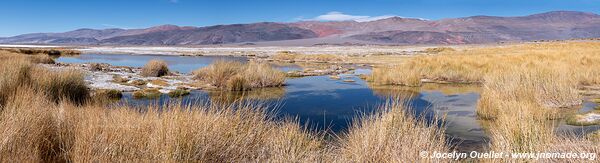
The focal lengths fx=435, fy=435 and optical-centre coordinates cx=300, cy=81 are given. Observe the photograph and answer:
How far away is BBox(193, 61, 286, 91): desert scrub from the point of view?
616 inches

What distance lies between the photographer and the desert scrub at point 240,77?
15.6m

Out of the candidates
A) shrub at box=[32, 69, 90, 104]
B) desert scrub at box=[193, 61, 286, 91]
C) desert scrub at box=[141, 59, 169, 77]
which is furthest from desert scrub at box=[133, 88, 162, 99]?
desert scrub at box=[141, 59, 169, 77]

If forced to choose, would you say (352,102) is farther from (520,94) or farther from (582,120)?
(582,120)

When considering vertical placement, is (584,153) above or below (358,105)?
above

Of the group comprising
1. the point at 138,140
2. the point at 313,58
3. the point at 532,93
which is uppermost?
the point at 138,140

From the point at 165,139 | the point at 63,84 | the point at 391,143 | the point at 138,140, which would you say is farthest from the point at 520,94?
the point at 63,84

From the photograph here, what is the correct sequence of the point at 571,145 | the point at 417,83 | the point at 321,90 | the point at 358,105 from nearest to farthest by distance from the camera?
the point at 571,145, the point at 358,105, the point at 321,90, the point at 417,83

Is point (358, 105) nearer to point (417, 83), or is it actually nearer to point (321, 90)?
point (321, 90)

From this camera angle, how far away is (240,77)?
618 inches

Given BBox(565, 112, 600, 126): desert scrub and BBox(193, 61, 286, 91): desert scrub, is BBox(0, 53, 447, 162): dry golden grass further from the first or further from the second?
BBox(193, 61, 286, 91): desert scrub

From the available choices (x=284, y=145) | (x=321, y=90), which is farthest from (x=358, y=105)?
(x=284, y=145)

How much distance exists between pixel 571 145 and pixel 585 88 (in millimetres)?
12548

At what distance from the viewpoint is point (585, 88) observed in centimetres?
1501

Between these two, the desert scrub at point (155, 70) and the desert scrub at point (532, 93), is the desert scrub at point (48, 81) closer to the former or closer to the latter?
the desert scrub at point (155, 70)
